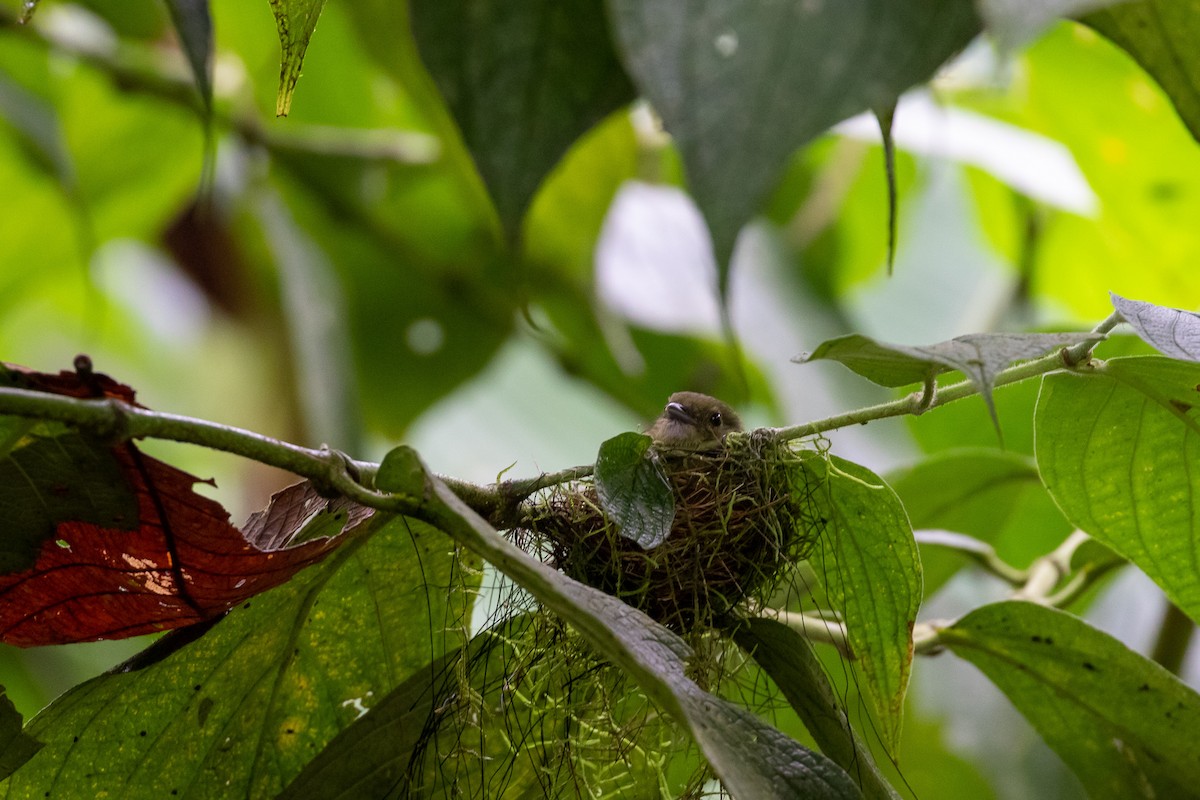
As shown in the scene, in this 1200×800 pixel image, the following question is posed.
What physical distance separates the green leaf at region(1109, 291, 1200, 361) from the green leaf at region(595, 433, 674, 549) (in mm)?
269

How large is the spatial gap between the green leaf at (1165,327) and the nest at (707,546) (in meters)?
0.26

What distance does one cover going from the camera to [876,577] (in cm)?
76

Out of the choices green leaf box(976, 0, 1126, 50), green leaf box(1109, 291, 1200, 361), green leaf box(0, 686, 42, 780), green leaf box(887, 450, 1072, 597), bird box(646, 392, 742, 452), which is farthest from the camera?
bird box(646, 392, 742, 452)

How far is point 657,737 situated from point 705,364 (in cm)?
129

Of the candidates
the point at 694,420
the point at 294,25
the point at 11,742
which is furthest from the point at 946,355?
the point at 694,420

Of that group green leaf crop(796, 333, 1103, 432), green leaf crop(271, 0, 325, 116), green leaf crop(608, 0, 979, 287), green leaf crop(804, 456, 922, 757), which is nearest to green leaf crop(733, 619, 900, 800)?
green leaf crop(804, 456, 922, 757)

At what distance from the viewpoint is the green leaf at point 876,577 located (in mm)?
741

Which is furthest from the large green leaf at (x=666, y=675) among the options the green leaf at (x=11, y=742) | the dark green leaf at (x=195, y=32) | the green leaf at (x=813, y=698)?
the green leaf at (x=11, y=742)

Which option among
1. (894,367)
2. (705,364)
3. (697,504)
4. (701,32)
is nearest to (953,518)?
(697,504)

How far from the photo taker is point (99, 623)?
709 mm

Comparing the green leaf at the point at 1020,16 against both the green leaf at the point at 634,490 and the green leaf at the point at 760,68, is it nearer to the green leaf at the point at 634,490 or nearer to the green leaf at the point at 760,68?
the green leaf at the point at 760,68

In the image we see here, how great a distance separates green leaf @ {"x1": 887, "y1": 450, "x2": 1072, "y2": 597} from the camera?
3.53 ft

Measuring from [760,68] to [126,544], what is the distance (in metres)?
0.44

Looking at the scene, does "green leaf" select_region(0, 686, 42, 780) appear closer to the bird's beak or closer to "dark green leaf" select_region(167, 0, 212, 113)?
"dark green leaf" select_region(167, 0, 212, 113)
